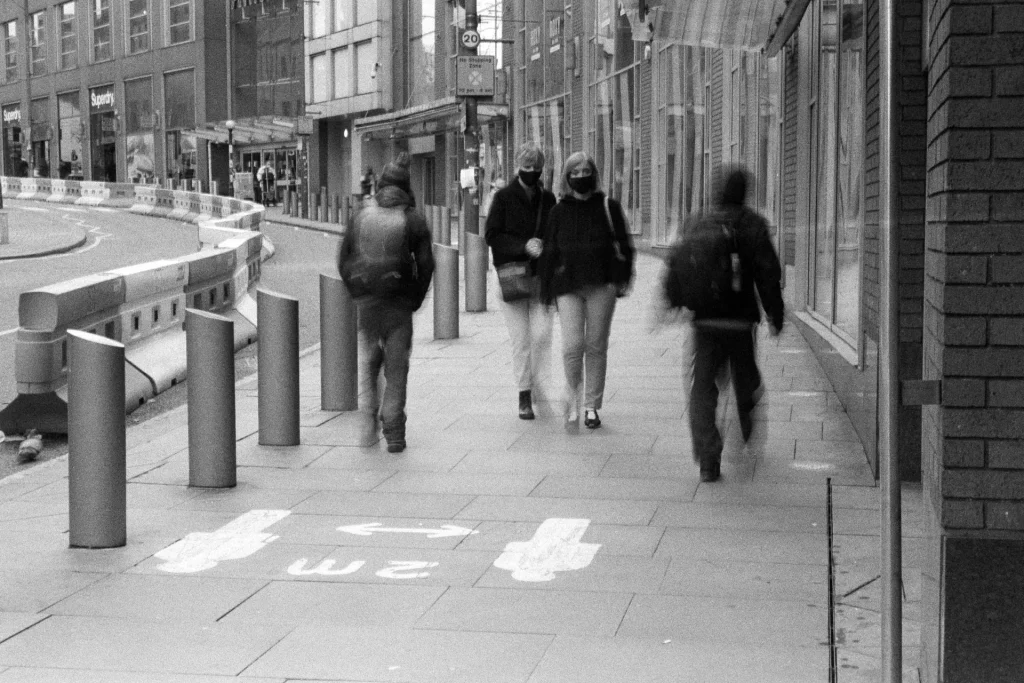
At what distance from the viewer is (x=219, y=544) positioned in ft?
20.6

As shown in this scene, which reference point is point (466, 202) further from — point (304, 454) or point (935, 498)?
point (935, 498)

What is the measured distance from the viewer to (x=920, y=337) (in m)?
7.55

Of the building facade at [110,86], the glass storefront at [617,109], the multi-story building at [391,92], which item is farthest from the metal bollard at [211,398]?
the building facade at [110,86]

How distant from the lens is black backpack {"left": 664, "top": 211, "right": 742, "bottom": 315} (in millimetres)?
7383

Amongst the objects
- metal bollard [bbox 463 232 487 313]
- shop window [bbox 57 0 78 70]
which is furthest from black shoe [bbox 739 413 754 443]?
shop window [bbox 57 0 78 70]

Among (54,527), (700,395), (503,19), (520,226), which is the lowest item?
(54,527)

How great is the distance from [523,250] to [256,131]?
50386mm

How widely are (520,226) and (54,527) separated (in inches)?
149

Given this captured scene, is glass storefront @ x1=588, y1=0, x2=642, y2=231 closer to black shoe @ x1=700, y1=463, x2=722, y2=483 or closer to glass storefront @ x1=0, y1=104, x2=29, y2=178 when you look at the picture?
black shoe @ x1=700, y1=463, x2=722, y2=483

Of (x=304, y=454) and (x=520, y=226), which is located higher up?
(x=520, y=226)

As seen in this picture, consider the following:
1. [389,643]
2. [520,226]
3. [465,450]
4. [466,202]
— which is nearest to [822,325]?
[520,226]

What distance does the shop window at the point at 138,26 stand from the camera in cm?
7044

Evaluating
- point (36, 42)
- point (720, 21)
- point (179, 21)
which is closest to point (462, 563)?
point (720, 21)

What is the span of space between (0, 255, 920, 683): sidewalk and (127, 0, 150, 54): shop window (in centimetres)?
6447
